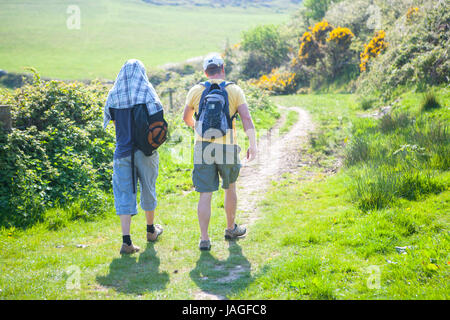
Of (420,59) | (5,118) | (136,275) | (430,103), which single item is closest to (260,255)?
(136,275)

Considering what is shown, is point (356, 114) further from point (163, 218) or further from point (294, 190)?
point (163, 218)

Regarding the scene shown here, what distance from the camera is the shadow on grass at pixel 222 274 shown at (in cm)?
387

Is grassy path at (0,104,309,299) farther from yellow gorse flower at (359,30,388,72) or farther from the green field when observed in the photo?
the green field

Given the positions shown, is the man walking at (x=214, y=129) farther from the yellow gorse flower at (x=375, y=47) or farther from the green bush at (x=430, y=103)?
the yellow gorse flower at (x=375, y=47)

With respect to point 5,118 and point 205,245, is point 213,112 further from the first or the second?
point 5,118

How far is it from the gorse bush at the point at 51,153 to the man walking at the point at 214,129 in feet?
9.12

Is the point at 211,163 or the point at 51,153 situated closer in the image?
the point at 211,163

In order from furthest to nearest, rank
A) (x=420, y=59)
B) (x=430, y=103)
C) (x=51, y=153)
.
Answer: (x=420, y=59) < (x=430, y=103) < (x=51, y=153)

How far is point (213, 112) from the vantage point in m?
4.39

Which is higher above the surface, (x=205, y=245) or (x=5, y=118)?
(x=5, y=118)

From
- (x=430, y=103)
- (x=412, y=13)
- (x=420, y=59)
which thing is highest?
(x=412, y=13)

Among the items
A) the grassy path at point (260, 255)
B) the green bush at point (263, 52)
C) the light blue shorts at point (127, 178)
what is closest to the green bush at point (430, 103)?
the grassy path at point (260, 255)

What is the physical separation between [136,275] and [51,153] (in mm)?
3880
